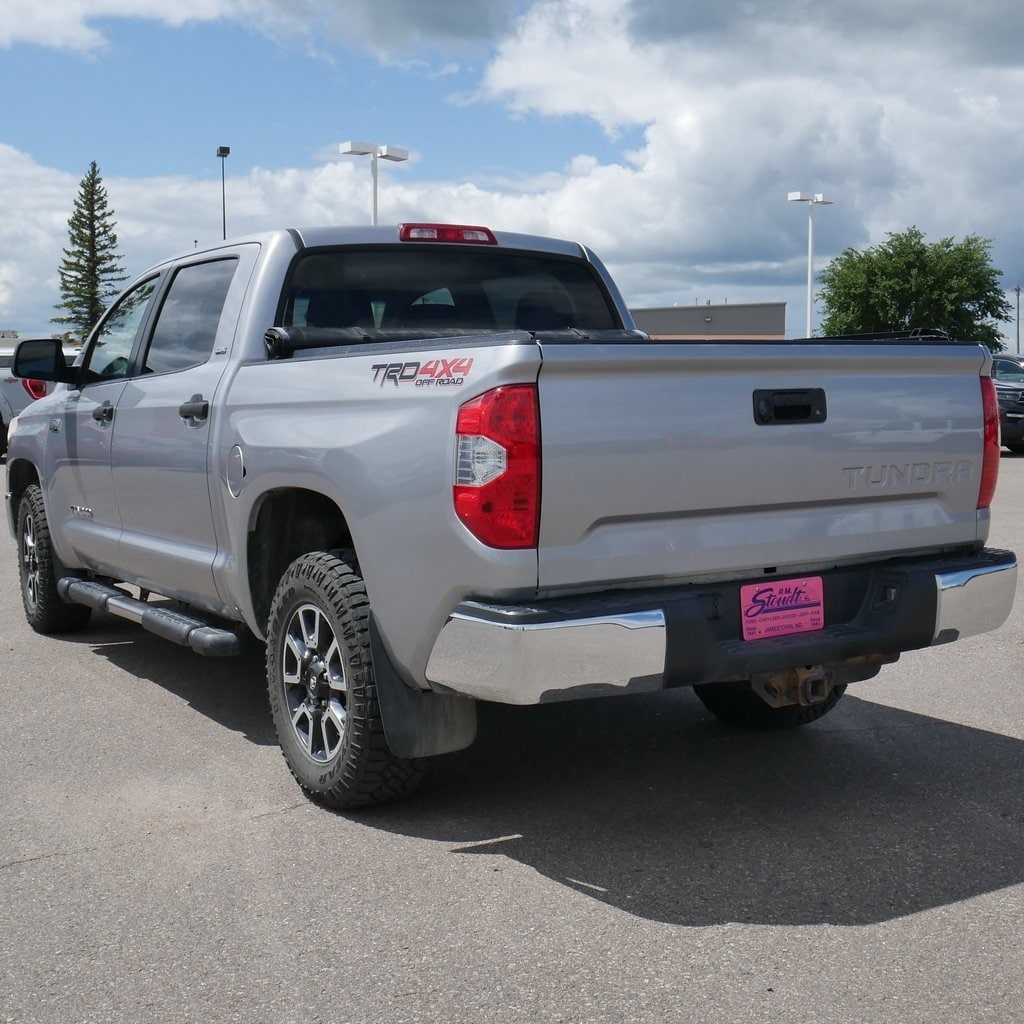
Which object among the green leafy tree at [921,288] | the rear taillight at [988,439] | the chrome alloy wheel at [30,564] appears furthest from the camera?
the green leafy tree at [921,288]

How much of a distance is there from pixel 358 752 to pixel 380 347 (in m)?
1.28

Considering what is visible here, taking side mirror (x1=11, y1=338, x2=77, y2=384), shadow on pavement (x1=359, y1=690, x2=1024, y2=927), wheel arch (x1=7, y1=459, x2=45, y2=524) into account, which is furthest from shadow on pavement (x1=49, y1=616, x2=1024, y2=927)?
wheel arch (x1=7, y1=459, x2=45, y2=524)

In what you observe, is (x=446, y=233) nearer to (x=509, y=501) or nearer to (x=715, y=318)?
(x=509, y=501)

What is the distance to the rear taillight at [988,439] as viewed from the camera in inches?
181

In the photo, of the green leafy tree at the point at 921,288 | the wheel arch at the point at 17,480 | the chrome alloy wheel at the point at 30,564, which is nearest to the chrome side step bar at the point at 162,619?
the chrome alloy wheel at the point at 30,564

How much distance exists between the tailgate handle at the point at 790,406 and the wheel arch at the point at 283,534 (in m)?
1.51

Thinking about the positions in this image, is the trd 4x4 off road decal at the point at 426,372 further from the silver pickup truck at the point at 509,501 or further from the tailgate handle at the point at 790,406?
the tailgate handle at the point at 790,406

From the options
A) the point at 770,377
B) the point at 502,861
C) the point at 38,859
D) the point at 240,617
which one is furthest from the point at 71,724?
the point at 770,377

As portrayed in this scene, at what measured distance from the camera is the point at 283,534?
4.95 m

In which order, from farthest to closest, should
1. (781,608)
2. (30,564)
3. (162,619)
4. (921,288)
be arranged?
(921,288) → (30,564) → (162,619) → (781,608)

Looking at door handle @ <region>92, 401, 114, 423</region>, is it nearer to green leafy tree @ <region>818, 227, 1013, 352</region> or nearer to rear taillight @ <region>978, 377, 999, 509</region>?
rear taillight @ <region>978, 377, 999, 509</region>

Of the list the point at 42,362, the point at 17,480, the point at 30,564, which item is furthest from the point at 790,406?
the point at 17,480

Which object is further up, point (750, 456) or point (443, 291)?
point (443, 291)

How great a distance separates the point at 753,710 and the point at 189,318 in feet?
9.30
